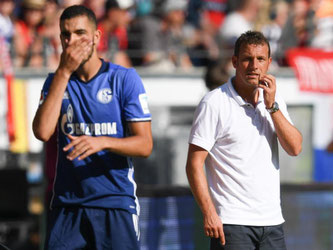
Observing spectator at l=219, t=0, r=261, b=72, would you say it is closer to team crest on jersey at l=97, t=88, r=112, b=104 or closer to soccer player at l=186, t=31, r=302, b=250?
soccer player at l=186, t=31, r=302, b=250

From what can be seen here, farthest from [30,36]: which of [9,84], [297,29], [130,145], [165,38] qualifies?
[130,145]

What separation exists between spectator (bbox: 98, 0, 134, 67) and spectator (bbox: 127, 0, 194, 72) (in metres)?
0.24

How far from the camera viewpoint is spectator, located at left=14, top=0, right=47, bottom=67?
38.1 ft

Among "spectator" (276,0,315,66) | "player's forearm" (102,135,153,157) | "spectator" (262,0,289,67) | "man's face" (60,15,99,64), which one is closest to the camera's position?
"player's forearm" (102,135,153,157)

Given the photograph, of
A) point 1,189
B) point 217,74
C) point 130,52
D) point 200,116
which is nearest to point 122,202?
point 200,116

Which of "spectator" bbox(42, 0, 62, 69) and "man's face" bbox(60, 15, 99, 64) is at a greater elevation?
"spectator" bbox(42, 0, 62, 69)

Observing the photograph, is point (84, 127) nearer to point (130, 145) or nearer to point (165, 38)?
point (130, 145)

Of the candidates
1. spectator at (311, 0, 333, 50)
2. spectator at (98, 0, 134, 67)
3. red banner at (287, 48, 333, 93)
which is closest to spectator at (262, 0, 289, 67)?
red banner at (287, 48, 333, 93)

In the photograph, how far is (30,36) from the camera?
→ 1176 cm

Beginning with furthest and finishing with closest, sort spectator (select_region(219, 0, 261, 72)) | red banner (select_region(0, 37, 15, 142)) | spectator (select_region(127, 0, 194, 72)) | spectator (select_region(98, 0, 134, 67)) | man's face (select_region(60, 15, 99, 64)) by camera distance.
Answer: spectator (select_region(127, 0, 194, 72)) → spectator (select_region(98, 0, 134, 67)) → spectator (select_region(219, 0, 261, 72)) → red banner (select_region(0, 37, 15, 142)) → man's face (select_region(60, 15, 99, 64))

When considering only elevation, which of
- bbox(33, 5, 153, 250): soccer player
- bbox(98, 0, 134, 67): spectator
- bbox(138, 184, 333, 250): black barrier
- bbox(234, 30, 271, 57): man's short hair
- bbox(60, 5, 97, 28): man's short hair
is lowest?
bbox(138, 184, 333, 250): black barrier

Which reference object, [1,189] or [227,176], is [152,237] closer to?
[227,176]

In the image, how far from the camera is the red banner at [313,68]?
13.0 m

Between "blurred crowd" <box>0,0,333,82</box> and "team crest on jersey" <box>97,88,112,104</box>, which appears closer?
"team crest on jersey" <box>97,88,112,104</box>
